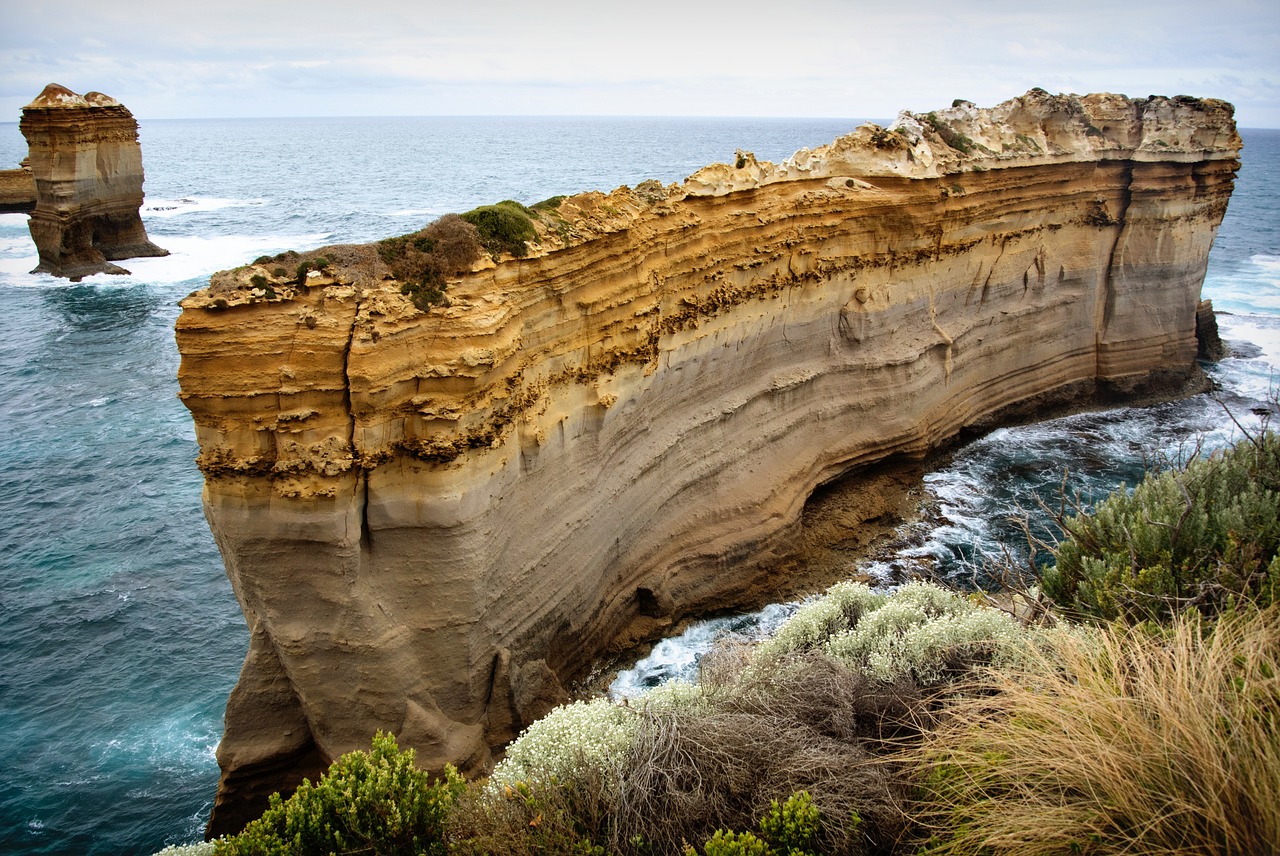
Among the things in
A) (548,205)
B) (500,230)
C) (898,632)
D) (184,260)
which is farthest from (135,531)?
(184,260)

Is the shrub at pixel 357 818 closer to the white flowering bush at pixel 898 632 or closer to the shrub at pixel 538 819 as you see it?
the shrub at pixel 538 819

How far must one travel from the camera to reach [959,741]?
26.8ft

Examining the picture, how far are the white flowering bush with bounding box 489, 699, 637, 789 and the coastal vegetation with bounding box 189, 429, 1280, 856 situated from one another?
1.5 inches

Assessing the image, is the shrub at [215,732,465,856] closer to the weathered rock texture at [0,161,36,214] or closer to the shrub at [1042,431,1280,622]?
the shrub at [1042,431,1280,622]

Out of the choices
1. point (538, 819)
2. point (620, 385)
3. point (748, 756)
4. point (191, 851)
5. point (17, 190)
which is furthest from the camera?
point (17, 190)

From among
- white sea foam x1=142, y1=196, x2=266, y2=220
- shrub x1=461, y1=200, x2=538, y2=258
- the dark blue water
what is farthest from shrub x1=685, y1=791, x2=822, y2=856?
white sea foam x1=142, y1=196, x2=266, y2=220

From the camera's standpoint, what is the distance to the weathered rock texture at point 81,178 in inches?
1828

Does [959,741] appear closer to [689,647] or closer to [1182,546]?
[1182,546]

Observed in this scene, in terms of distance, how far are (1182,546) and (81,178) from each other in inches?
2127

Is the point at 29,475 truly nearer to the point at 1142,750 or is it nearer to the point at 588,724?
the point at 588,724

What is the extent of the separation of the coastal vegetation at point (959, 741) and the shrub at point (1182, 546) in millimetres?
36

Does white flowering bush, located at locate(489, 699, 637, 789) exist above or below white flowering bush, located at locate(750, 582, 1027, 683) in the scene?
below

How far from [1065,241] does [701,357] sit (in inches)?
652

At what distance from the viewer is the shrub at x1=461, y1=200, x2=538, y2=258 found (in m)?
13.5
